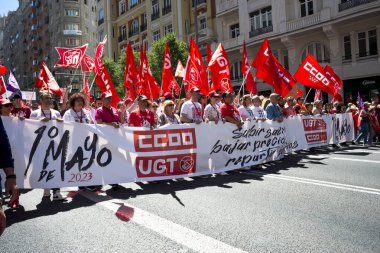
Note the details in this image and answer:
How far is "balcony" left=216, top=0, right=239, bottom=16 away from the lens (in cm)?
2884

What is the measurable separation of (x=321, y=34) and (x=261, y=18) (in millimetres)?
4973

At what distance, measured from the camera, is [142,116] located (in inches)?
284

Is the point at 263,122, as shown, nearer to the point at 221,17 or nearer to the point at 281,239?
the point at 281,239

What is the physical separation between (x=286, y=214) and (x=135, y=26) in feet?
138

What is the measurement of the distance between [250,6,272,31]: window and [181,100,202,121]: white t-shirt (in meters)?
20.2

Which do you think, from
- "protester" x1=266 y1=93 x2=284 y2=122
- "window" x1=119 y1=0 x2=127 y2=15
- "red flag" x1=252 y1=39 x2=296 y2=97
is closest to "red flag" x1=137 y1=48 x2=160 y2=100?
"red flag" x1=252 y1=39 x2=296 y2=97

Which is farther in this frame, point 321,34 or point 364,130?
point 321,34

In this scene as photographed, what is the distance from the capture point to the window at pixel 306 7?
79.9 ft

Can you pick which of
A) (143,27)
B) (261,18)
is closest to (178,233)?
(261,18)

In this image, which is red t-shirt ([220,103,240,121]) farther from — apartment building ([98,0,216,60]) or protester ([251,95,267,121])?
apartment building ([98,0,216,60])

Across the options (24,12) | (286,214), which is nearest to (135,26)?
(286,214)

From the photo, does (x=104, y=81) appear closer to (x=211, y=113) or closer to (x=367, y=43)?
(x=211, y=113)

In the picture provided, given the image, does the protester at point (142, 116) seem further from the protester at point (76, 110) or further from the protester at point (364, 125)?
the protester at point (364, 125)

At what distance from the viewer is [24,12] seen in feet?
312
